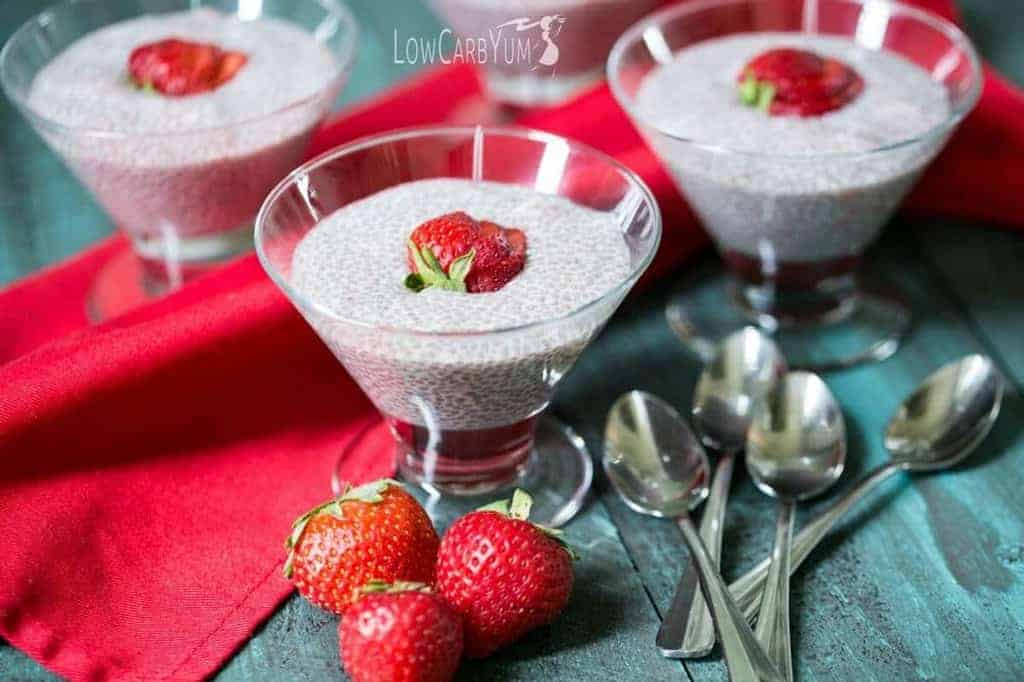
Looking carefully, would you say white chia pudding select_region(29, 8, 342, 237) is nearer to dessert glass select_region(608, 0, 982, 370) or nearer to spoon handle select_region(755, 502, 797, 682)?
dessert glass select_region(608, 0, 982, 370)

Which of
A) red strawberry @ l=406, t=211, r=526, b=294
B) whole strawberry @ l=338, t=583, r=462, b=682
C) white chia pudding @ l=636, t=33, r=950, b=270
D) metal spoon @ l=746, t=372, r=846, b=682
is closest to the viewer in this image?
whole strawberry @ l=338, t=583, r=462, b=682

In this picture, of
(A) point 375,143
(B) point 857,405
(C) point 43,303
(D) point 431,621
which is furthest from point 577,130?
(D) point 431,621

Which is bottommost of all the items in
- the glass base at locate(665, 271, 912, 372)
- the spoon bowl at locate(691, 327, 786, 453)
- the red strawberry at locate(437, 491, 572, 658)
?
the glass base at locate(665, 271, 912, 372)

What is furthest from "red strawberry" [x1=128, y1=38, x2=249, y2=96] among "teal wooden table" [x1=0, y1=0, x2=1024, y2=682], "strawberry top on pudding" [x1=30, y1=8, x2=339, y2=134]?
"teal wooden table" [x1=0, y1=0, x2=1024, y2=682]

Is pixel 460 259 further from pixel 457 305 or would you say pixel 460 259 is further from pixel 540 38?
pixel 540 38

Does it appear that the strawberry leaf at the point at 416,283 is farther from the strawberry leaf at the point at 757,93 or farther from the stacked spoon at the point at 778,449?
the strawberry leaf at the point at 757,93

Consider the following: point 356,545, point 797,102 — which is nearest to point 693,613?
point 356,545
